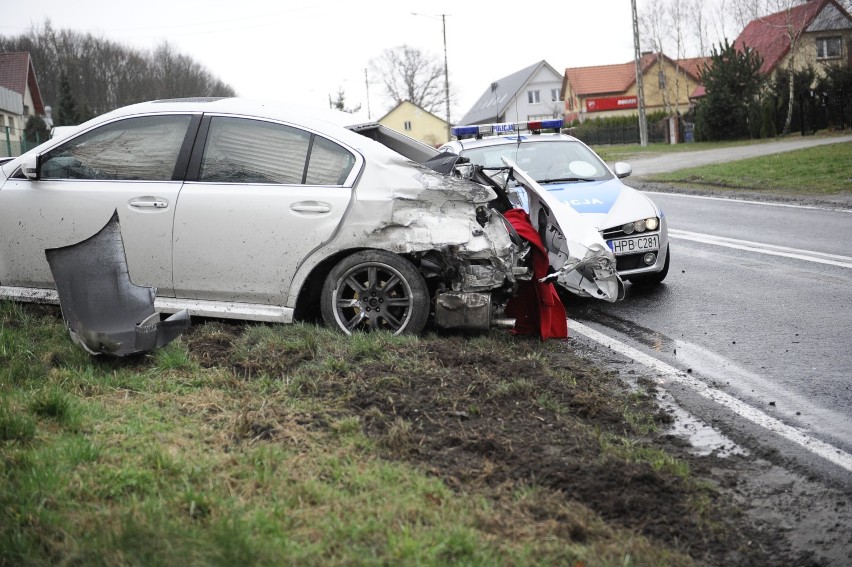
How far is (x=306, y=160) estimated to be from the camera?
6.33 m

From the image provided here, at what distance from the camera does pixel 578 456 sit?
13.4 ft

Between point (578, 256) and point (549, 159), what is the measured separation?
13.4 ft

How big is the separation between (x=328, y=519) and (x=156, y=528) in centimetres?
63

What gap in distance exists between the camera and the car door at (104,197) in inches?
250

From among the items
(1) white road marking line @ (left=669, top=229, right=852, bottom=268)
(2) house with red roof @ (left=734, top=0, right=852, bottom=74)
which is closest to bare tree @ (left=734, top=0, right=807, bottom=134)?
(2) house with red roof @ (left=734, top=0, right=852, bottom=74)

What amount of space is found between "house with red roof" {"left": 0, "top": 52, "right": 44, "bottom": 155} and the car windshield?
46.3 metres

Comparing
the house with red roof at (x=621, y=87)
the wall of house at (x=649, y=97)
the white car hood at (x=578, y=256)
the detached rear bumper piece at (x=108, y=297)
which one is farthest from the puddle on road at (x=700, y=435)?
the wall of house at (x=649, y=97)

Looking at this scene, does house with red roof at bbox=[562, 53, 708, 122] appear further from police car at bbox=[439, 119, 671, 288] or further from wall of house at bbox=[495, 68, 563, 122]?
police car at bbox=[439, 119, 671, 288]

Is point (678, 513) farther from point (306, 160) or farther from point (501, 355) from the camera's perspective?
point (306, 160)

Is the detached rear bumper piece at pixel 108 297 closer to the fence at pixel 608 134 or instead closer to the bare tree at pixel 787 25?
the bare tree at pixel 787 25

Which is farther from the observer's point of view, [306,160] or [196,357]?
[306,160]

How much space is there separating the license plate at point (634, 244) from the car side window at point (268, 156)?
319 centimetres

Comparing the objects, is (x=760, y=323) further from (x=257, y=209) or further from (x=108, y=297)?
(x=108, y=297)

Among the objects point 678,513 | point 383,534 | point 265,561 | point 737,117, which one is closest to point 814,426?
point 678,513
